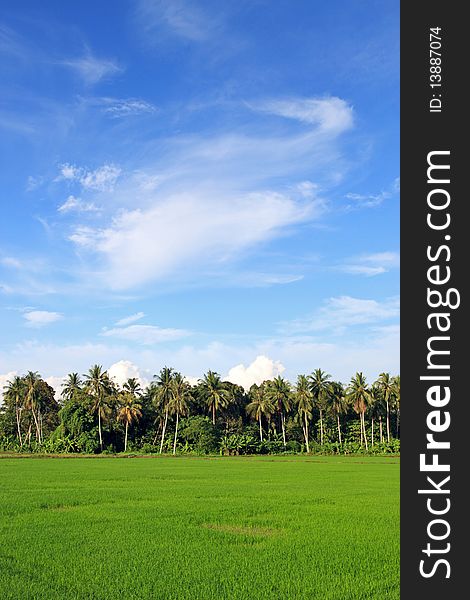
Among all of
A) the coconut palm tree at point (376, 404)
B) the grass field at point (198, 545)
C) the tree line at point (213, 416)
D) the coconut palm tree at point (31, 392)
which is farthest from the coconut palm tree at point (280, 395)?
the grass field at point (198, 545)

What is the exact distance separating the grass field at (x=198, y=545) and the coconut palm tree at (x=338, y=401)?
4554 centimetres

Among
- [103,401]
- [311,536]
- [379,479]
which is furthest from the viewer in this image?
[103,401]

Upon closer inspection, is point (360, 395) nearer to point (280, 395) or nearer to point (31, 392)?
point (280, 395)

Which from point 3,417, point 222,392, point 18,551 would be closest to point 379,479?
point 18,551

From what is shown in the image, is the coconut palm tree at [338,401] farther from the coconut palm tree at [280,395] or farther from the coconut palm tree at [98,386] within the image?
the coconut palm tree at [98,386]

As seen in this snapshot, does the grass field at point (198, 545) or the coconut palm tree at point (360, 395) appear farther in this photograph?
the coconut palm tree at point (360, 395)

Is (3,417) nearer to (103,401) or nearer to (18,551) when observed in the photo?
(103,401)

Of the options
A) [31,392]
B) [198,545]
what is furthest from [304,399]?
[198,545]

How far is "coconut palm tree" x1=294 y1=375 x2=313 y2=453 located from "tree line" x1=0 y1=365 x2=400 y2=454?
12 centimetres

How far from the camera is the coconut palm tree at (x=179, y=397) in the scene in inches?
2484

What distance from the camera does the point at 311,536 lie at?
42.8ft

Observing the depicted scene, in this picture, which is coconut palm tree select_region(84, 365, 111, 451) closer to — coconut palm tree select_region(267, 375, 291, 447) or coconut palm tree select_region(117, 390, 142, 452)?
coconut palm tree select_region(117, 390, 142, 452)

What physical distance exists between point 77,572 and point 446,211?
29.2 feet

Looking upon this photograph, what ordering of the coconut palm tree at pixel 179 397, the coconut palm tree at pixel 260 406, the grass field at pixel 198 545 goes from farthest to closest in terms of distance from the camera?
1. the coconut palm tree at pixel 260 406
2. the coconut palm tree at pixel 179 397
3. the grass field at pixel 198 545
